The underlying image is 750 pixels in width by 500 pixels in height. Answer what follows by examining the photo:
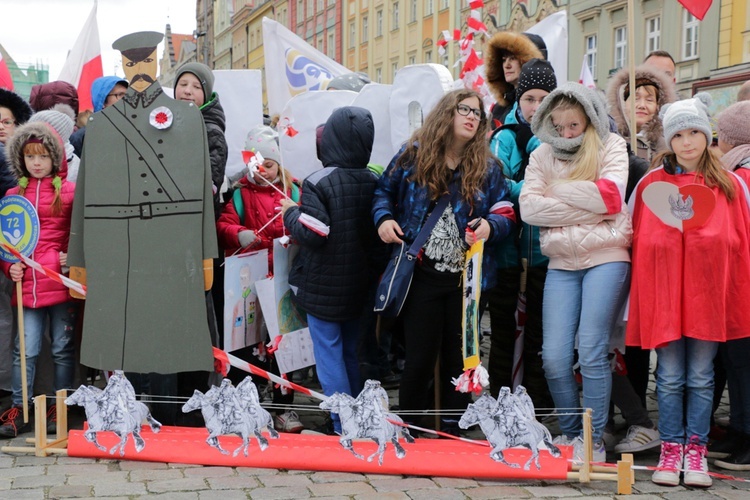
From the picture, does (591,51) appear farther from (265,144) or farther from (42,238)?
(42,238)

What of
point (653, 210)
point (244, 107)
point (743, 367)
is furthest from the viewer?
point (244, 107)

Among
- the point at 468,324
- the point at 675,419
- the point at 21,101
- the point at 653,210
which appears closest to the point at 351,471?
the point at 468,324

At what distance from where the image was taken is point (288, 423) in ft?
17.5

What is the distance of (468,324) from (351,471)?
88cm

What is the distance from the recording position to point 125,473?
457cm

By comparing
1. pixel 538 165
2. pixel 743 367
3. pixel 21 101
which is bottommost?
pixel 743 367

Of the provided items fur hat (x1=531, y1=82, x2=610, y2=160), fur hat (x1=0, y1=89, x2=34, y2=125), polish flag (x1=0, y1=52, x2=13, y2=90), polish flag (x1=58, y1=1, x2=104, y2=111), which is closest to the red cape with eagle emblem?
fur hat (x1=531, y1=82, x2=610, y2=160)

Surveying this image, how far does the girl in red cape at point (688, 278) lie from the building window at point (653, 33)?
2373 centimetres

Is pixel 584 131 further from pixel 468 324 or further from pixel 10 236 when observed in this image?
pixel 10 236

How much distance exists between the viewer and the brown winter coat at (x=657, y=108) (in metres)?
5.52

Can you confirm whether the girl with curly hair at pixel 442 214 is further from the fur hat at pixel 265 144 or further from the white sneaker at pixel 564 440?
the fur hat at pixel 265 144

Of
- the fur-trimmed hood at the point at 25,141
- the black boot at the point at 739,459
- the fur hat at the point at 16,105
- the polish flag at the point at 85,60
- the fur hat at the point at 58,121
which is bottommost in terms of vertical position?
the black boot at the point at 739,459

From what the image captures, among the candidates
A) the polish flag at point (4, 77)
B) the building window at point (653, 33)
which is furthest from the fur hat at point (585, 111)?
the building window at point (653, 33)

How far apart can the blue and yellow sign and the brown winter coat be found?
10.7 ft
